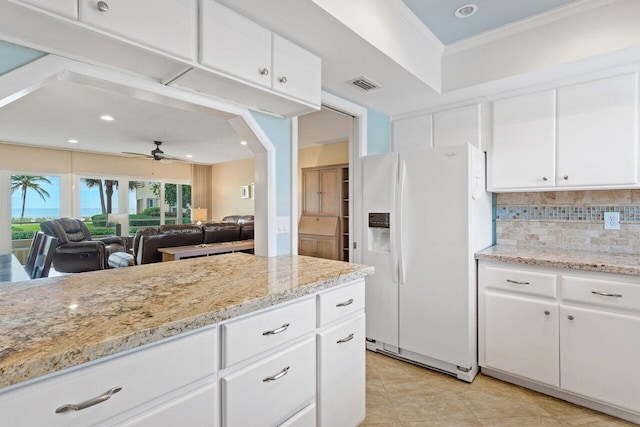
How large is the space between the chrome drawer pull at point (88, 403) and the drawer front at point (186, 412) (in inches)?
3.9

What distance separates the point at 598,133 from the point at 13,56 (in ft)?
10.2

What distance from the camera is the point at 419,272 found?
8.21 ft

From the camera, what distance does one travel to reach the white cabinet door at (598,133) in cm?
205

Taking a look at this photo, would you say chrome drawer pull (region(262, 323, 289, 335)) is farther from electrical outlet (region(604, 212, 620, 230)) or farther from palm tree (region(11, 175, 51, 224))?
palm tree (region(11, 175, 51, 224))

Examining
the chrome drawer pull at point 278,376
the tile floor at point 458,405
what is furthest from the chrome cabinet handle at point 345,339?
the tile floor at point 458,405

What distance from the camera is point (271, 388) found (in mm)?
1264

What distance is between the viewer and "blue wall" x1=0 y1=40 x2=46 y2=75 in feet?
3.95

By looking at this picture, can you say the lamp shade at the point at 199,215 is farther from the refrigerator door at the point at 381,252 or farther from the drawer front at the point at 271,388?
the drawer front at the point at 271,388

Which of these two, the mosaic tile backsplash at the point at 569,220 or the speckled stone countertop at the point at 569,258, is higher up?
the mosaic tile backsplash at the point at 569,220

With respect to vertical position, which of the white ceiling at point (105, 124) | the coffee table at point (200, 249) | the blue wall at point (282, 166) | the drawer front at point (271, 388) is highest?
the white ceiling at point (105, 124)

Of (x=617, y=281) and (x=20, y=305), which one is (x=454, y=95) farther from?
(x=20, y=305)

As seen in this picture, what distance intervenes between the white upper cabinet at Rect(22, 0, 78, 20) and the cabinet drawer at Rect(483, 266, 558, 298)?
2587 mm

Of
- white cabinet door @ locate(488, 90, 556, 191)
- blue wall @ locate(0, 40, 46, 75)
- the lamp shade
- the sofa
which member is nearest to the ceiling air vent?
white cabinet door @ locate(488, 90, 556, 191)

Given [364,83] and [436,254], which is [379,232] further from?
[364,83]
